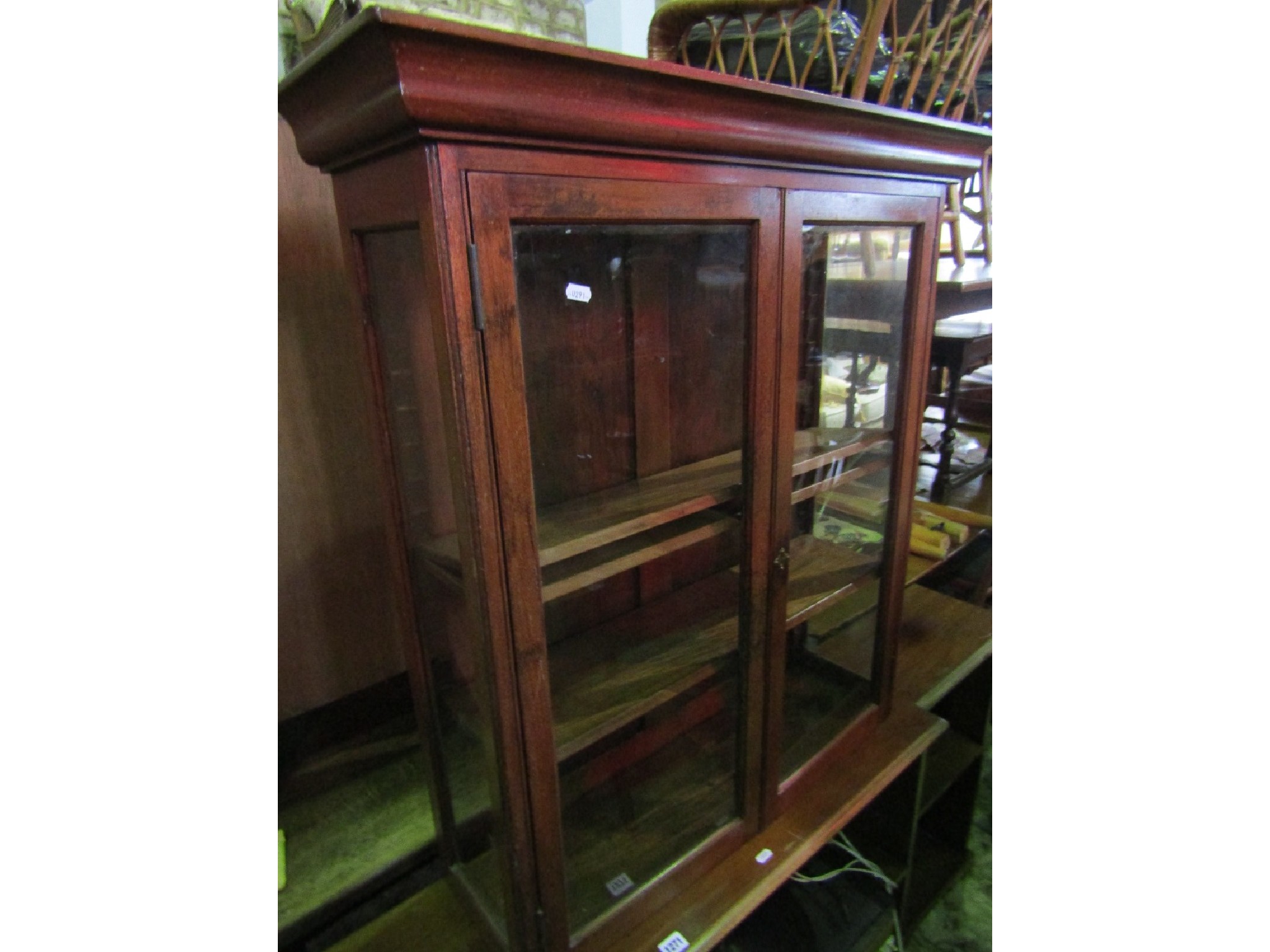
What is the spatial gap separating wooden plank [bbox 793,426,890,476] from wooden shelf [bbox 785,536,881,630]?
136mm

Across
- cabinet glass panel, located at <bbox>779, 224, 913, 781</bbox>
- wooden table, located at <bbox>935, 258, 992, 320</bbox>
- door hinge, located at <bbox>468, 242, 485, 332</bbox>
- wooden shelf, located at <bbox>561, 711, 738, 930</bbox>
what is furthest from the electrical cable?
door hinge, located at <bbox>468, 242, 485, 332</bbox>

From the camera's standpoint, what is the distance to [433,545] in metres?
0.79

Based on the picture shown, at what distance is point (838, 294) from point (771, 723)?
650 millimetres

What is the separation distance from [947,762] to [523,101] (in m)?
1.64

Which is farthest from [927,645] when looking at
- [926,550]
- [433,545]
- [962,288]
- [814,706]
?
[433,545]

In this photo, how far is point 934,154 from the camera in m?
0.90

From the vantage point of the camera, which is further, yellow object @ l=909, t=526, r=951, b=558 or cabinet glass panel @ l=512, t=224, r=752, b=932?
yellow object @ l=909, t=526, r=951, b=558

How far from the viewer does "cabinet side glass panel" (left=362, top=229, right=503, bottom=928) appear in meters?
0.68

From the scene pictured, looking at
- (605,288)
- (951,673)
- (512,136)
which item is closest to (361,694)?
(605,288)

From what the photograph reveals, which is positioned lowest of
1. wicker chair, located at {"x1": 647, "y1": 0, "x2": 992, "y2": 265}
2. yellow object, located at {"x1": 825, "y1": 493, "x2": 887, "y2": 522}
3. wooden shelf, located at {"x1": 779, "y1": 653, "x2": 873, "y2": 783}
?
wooden shelf, located at {"x1": 779, "y1": 653, "x2": 873, "y2": 783}

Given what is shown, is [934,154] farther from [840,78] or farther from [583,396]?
[583,396]

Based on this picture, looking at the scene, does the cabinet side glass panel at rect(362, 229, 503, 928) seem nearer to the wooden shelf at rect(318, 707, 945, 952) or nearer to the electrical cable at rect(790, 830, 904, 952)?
the wooden shelf at rect(318, 707, 945, 952)

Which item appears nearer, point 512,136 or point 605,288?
point 512,136

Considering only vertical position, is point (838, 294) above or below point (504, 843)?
above
